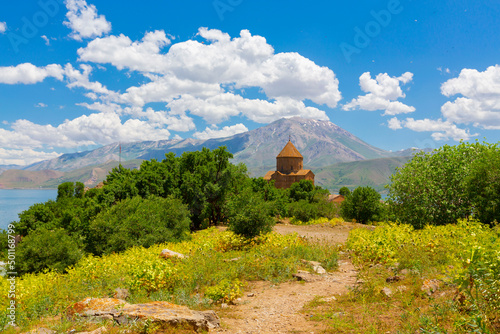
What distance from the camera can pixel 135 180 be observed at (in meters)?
23.5

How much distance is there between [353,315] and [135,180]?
21103 millimetres

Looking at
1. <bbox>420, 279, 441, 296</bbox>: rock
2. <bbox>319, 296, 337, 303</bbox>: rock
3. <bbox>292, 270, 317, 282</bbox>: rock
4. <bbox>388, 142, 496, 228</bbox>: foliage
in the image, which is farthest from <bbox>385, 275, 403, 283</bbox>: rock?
<bbox>388, 142, 496, 228</bbox>: foliage

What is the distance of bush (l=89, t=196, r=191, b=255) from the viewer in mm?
14258

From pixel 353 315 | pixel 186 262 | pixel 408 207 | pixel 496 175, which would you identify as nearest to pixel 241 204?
pixel 186 262

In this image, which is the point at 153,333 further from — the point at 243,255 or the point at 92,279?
the point at 243,255

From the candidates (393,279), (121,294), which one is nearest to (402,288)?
(393,279)

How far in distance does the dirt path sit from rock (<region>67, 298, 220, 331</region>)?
409mm

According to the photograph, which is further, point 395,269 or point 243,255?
point 243,255

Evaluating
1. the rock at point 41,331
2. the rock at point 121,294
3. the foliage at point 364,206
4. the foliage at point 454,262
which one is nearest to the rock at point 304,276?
the foliage at point 454,262

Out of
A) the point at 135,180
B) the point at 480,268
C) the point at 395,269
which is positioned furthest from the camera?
the point at 135,180

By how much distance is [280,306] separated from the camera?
729 centimetres

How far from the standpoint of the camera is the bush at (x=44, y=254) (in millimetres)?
11528

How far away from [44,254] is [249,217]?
8.81 meters

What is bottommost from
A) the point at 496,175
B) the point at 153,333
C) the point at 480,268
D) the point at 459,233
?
the point at 153,333
